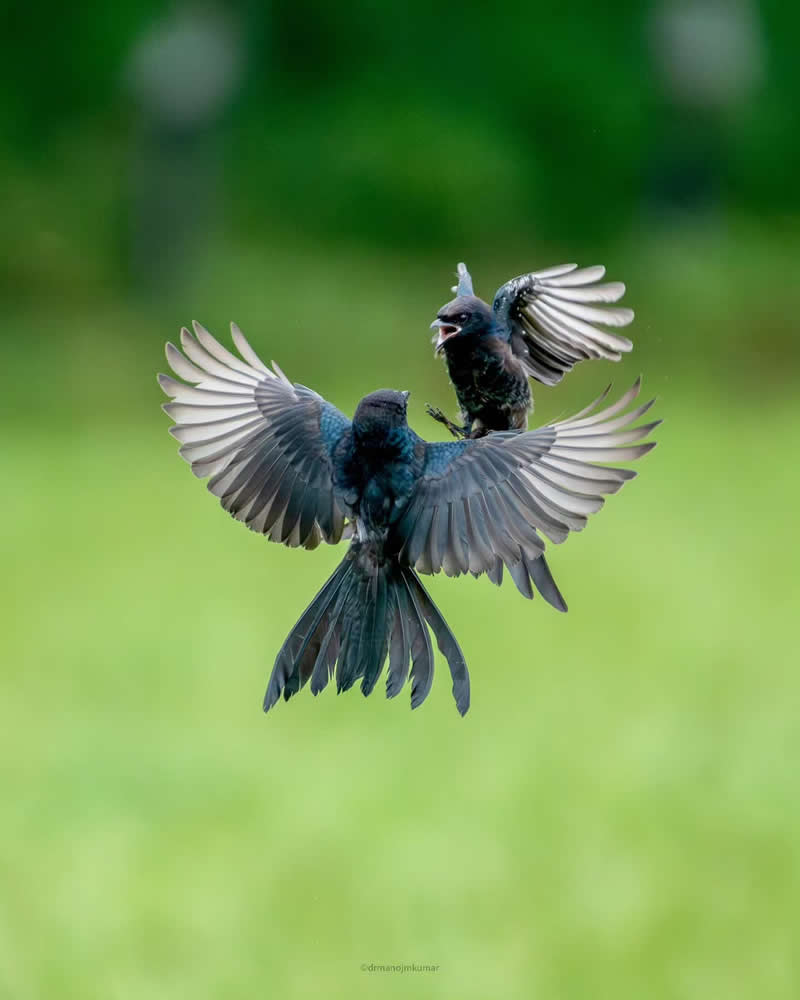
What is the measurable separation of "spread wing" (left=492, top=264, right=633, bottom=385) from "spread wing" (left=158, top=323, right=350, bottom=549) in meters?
0.45

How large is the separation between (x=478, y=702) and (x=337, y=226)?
552cm

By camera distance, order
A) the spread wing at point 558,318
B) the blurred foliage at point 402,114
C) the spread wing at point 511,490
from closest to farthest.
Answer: the spread wing at point 511,490, the spread wing at point 558,318, the blurred foliage at point 402,114

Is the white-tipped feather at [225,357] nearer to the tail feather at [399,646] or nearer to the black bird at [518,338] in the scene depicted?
the black bird at [518,338]

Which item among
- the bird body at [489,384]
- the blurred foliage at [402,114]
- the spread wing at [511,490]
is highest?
the blurred foliage at [402,114]

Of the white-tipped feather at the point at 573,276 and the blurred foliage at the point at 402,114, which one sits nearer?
the white-tipped feather at the point at 573,276

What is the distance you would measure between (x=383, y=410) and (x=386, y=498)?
227 millimetres

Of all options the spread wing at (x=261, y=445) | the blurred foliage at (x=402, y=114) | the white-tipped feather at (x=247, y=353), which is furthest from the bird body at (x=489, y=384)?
the blurred foliage at (x=402, y=114)

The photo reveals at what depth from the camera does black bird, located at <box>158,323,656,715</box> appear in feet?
9.59

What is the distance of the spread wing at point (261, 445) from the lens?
3186 millimetres

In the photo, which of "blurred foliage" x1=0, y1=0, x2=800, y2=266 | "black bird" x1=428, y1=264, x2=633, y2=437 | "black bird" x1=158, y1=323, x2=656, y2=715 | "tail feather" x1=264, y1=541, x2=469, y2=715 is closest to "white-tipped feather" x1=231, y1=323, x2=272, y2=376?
"black bird" x1=158, y1=323, x2=656, y2=715

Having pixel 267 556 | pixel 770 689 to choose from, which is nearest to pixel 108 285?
pixel 267 556

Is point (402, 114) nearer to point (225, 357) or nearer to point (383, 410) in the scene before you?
point (225, 357)

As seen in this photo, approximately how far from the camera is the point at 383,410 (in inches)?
114

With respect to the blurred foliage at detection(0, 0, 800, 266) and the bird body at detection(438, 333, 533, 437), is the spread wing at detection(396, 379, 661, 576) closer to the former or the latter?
the bird body at detection(438, 333, 533, 437)
